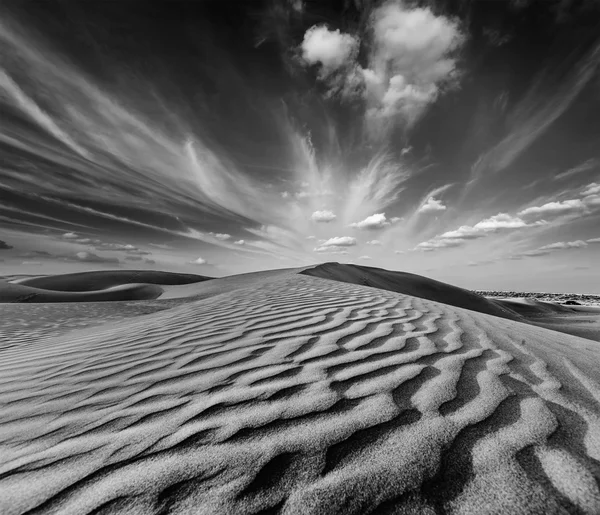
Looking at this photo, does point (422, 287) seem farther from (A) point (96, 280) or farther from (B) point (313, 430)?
(A) point (96, 280)

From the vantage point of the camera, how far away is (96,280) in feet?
89.6

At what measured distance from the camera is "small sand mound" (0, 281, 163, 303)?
1472 centimetres

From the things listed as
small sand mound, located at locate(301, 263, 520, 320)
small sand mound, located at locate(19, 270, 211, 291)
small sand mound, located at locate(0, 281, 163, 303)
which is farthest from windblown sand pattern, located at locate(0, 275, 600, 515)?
small sand mound, located at locate(19, 270, 211, 291)

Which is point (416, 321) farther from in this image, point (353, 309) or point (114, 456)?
point (114, 456)

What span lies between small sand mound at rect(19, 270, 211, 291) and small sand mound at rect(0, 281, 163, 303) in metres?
6.68

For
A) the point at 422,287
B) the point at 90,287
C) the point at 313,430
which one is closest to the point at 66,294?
the point at 90,287

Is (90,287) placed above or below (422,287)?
below

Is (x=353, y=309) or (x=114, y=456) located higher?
(x=353, y=309)

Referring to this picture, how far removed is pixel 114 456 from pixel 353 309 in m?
3.00

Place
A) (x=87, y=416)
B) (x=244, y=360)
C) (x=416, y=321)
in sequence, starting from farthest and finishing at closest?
(x=416, y=321) → (x=244, y=360) → (x=87, y=416)

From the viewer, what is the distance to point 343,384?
1.67 meters

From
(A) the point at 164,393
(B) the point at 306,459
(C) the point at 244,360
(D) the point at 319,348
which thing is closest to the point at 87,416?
(A) the point at 164,393

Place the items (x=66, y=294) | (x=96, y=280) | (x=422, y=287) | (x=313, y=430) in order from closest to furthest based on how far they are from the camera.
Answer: (x=313, y=430) → (x=66, y=294) → (x=422, y=287) → (x=96, y=280)

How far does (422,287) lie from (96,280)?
2669 cm
